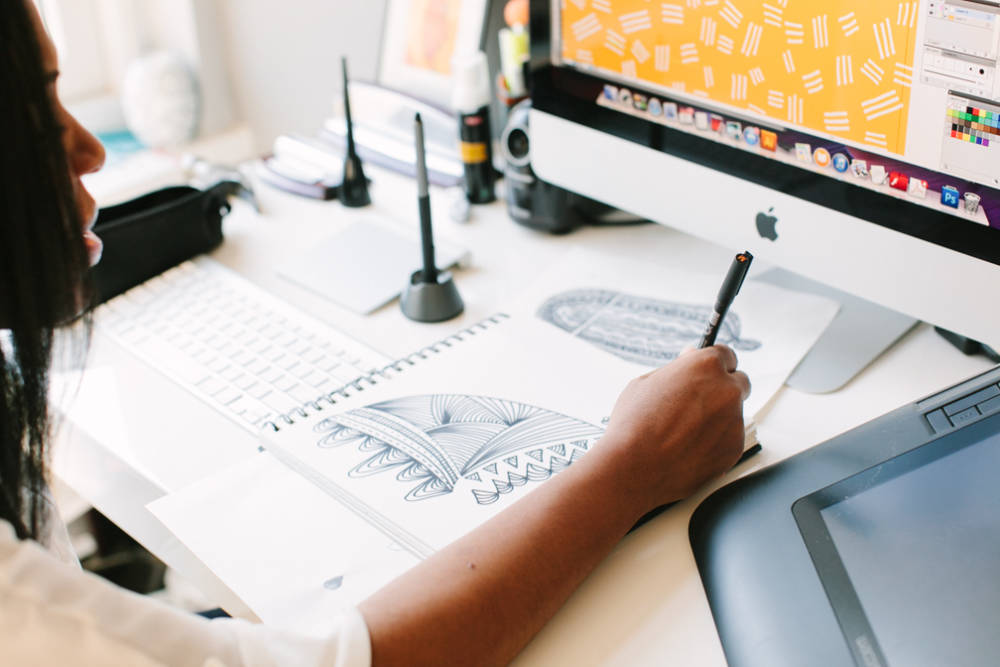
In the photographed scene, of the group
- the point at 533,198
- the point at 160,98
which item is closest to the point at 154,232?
the point at 533,198

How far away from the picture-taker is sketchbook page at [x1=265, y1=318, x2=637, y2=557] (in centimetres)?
65

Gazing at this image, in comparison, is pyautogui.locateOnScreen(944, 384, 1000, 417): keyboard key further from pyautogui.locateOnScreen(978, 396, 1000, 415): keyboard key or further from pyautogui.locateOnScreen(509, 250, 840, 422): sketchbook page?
pyautogui.locateOnScreen(509, 250, 840, 422): sketchbook page

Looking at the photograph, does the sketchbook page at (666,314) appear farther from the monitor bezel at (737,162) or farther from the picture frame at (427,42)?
the picture frame at (427,42)

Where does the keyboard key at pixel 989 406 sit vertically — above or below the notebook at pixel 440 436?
above

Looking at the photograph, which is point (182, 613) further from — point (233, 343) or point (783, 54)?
point (783, 54)

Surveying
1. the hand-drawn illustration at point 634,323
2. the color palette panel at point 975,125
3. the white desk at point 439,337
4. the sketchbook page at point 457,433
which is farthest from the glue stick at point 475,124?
the color palette panel at point 975,125

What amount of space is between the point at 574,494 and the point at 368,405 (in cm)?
21

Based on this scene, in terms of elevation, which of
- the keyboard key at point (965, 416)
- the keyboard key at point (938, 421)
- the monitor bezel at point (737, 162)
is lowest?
the keyboard key at point (938, 421)

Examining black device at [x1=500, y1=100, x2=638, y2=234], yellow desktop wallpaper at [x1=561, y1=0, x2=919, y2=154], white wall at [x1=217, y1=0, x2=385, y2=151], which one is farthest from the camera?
white wall at [x1=217, y1=0, x2=385, y2=151]

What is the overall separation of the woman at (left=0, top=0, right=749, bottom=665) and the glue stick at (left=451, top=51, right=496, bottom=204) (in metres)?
0.50

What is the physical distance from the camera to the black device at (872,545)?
1.71 feet

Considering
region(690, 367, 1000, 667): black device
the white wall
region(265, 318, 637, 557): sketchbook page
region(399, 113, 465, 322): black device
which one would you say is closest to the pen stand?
region(399, 113, 465, 322): black device

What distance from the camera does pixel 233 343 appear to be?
89 cm

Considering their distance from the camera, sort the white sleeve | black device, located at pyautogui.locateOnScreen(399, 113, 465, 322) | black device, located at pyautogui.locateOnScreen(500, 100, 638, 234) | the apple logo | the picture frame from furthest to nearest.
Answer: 1. the picture frame
2. black device, located at pyautogui.locateOnScreen(500, 100, 638, 234)
3. black device, located at pyautogui.locateOnScreen(399, 113, 465, 322)
4. the apple logo
5. the white sleeve
